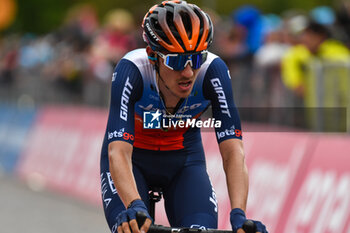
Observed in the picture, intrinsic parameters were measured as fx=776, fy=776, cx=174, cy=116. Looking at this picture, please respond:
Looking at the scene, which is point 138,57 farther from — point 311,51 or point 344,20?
point 344,20

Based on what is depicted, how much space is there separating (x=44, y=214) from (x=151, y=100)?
6.53 m

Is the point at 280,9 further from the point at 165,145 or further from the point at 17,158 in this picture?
the point at 165,145

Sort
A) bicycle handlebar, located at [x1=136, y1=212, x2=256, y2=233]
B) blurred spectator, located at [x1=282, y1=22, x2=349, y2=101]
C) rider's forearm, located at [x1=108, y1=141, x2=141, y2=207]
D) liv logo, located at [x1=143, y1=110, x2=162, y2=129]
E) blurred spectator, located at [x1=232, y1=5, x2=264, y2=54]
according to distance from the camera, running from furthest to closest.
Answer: blurred spectator, located at [x1=232, y1=5, x2=264, y2=54]
blurred spectator, located at [x1=282, y1=22, x2=349, y2=101]
liv logo, located at [x1=143, y1=110, x2=162, y2=129]
rider's forearm, located at [x1=108, y1=141, x2=141, y2=207]
bicycle handlebar, located at [x1=136, y1=212, x2=256, y2=233]

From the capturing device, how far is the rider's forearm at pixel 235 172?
14.9ft

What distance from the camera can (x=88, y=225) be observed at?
10109mm

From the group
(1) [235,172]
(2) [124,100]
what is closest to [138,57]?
(2) [124,100]

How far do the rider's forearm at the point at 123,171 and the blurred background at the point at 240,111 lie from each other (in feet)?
8.77

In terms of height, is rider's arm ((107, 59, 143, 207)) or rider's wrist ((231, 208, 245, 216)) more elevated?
rider's arm ((107, 59, 143, 207))

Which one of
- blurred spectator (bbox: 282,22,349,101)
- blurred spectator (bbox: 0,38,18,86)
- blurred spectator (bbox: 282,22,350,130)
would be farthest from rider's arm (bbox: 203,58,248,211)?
blurred spectator (bbox: 0,38,18,86)

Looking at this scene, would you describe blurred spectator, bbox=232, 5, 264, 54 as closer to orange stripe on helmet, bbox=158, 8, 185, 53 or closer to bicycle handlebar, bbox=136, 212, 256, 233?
orange stripe on helmet, bbox=158, 8, 185, 53

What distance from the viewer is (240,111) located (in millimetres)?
10422

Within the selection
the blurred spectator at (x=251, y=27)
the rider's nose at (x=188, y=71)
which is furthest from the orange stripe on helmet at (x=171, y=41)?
the blurred spectator at (x=251, y=27)

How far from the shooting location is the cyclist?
15.0 feet

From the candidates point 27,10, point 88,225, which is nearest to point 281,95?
point 88,225
